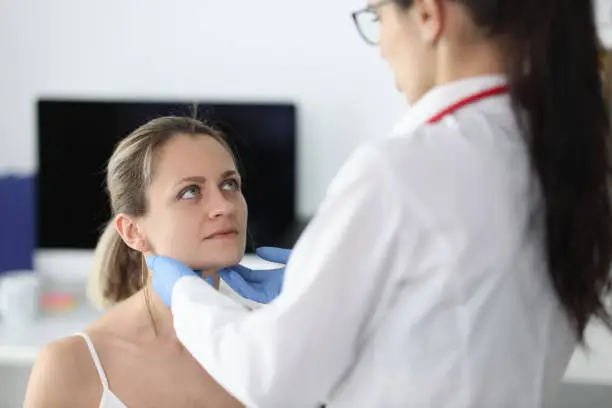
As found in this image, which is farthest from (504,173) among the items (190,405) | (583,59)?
(190,405)

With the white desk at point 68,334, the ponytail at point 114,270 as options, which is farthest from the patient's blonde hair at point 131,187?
the white desk at point 68,334

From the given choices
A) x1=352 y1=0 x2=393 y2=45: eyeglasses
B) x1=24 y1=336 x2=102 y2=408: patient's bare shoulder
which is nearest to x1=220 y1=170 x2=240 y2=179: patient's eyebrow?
x1=24 y1=336 x2=102 y2=408: patient's bare shoulder

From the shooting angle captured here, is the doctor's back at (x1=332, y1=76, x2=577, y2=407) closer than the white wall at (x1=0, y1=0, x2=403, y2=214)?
Yes

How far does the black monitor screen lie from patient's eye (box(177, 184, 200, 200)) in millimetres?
1347

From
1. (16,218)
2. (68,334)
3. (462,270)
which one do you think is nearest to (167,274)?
(462,270)

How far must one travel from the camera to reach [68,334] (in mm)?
2660

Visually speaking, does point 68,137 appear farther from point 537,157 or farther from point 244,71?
point 537,157

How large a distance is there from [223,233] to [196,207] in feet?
0.22

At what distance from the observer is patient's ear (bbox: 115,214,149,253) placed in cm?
154

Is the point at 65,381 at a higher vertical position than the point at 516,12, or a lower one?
lower

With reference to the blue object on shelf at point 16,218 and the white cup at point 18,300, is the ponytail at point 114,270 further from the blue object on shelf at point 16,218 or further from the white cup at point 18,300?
the blue object on shelf at point 16,218

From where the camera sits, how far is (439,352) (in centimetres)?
93

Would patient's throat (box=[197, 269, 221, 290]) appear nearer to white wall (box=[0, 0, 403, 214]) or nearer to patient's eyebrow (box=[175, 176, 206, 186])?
patient's eyebrow (box=[175, 176, 206, 186])

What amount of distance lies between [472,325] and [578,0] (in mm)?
367
